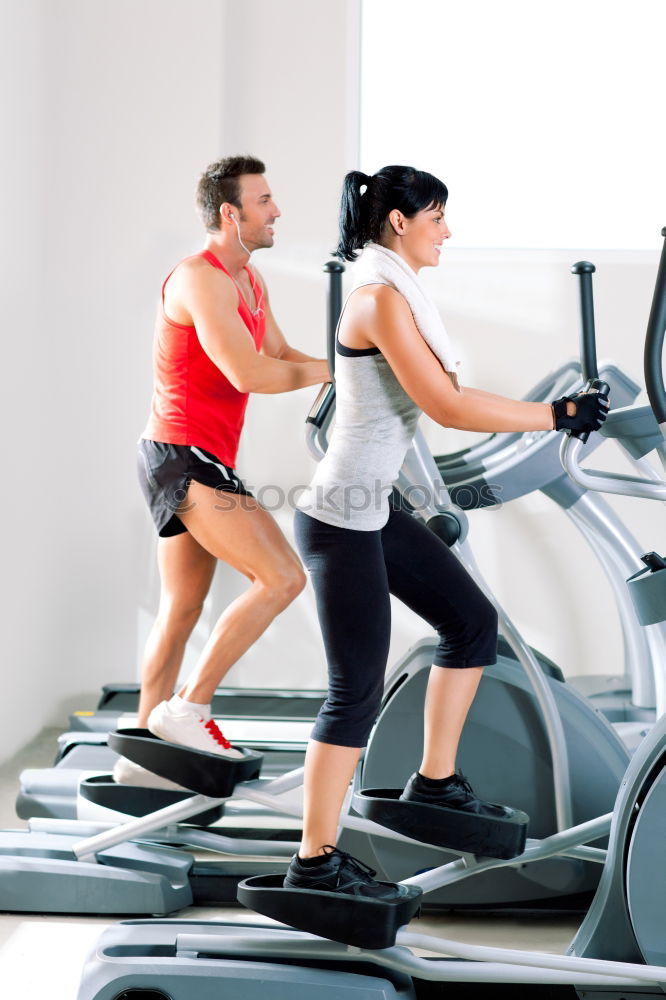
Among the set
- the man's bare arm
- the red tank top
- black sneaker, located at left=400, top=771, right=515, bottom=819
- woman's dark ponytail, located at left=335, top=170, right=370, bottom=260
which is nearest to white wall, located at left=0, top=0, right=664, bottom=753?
the man's bare arm

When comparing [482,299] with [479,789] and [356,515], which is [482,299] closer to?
[479,789]

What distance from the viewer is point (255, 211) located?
8.14ft

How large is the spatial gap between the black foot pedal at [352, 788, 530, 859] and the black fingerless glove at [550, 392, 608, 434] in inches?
30.3

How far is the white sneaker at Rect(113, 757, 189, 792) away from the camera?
98.2 inches

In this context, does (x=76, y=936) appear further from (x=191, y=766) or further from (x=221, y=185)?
(x=221, y=185)

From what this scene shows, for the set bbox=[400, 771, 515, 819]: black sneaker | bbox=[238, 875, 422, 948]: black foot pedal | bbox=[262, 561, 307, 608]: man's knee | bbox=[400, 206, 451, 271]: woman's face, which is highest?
bbox=[400, 206, 451, 271]: woman's face

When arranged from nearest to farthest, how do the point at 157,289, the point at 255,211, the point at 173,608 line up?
A: the point at 255,211
the point at 173,608
the point at 157,289

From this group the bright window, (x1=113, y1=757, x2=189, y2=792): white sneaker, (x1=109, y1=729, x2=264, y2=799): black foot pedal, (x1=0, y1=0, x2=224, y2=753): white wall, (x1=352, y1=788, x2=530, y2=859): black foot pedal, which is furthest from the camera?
the bright window

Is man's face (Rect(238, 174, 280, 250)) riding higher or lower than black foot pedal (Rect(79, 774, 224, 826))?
higher

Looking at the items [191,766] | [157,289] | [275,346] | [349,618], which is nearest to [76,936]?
[191,766]

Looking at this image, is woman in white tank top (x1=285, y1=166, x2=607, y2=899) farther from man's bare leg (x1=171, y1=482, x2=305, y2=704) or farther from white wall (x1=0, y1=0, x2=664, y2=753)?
white wall (x1=0, y1=0, x2=664, y2=753)

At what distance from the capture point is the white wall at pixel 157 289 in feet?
14.4

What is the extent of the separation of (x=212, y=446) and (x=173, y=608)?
46 cm

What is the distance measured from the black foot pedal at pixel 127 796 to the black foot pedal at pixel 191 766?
270 millimetres
